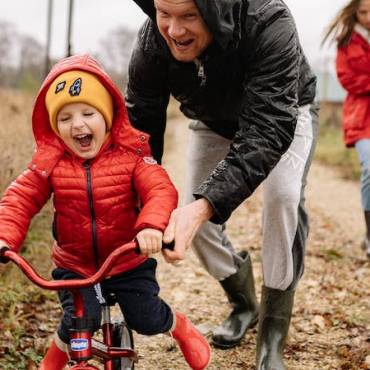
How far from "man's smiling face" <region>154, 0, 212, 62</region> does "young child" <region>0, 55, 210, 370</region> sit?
13.6 inches

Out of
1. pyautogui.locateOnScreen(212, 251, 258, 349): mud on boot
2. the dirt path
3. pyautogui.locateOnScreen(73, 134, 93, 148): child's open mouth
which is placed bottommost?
the dirt path

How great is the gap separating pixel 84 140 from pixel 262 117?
0.75 meters

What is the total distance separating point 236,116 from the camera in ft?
10.8

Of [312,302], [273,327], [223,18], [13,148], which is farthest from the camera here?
[13,148]

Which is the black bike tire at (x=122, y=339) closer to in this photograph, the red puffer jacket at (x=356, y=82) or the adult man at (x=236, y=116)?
the adult man at (x=236, y=116)

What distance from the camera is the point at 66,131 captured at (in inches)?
112

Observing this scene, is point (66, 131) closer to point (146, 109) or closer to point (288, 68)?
point (146, 109)

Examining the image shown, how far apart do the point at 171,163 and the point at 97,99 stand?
1166 cm

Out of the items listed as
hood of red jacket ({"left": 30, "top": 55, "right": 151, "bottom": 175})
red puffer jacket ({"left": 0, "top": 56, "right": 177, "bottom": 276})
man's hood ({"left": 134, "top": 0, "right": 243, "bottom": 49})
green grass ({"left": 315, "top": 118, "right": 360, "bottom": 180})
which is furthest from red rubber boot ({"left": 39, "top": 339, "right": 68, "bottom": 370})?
green grass ({"left": 315, "top": 118, "right": 360, "bottom": 180})

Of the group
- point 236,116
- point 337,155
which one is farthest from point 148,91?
point 337,155

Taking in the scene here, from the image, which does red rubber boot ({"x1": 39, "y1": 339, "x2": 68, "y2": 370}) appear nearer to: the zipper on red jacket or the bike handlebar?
the zipper on red jacket

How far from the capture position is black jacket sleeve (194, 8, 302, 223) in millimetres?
2658

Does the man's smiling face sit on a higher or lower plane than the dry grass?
higher

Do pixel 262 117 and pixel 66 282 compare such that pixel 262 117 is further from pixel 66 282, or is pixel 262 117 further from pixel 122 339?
pixel 122 339
